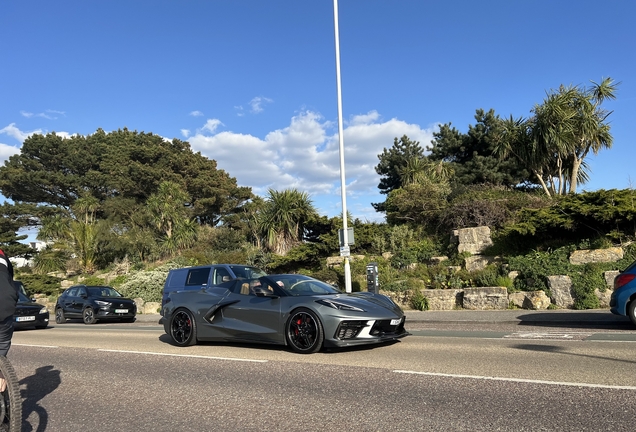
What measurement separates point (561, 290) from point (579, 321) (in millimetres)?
3173

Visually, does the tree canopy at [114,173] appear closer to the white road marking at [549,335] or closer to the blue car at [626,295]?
the white road marking at [549,335]

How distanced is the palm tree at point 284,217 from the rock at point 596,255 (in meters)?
12.9

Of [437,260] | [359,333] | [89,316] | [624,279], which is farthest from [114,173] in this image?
[624,279]

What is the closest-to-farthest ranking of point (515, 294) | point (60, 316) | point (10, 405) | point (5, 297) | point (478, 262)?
point (10, 405)
point (5, 297)
point (515, 294)
point (478, 262)
point (60, 316)

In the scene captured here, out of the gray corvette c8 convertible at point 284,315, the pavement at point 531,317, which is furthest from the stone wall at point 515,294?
the gray corvette c8 convertible at point 284,315

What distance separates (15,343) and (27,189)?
45.4 meters

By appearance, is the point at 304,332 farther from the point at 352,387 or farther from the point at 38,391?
the point at 38,391

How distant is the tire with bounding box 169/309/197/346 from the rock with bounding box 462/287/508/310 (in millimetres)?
9094

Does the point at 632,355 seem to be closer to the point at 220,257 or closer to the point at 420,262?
the point at 420,262

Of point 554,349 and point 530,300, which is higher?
point 530,300

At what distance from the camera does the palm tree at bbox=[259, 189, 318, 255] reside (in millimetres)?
25109

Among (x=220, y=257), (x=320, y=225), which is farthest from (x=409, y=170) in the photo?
(x=220, y=257)

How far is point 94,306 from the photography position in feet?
63.2

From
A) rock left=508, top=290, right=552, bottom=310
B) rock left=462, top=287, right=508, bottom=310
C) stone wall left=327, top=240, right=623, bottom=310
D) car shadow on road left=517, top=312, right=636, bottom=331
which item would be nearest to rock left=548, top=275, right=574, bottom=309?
stone wall left=327, top=240, right=623, bottom=310
